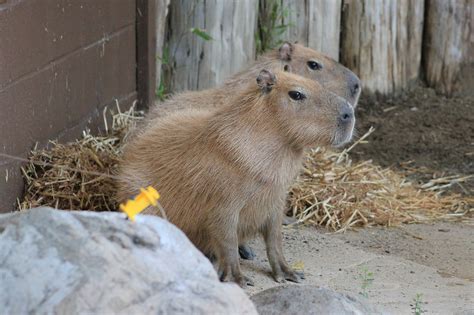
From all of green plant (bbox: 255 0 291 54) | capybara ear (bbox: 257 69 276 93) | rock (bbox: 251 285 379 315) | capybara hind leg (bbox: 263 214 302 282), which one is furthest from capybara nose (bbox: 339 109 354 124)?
green plant (bbox: 255 0 291 54)

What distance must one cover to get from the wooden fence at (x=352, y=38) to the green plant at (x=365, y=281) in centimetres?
254

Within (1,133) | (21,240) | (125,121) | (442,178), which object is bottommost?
(442,178)

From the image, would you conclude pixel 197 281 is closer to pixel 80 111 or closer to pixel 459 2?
pixel 80 111

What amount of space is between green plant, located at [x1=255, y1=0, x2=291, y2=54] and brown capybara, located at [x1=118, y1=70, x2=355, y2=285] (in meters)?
2.49

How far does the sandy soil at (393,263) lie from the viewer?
4.39 metres

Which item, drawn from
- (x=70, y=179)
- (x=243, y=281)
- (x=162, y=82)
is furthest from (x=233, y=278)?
(x=162, y=82)

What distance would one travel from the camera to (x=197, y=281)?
289 cm

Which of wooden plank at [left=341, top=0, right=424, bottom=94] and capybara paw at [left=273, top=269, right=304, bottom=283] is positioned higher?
wooden plank at [left=341, top=0, right=424, bottom=94]

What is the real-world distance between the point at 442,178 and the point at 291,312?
315 cm

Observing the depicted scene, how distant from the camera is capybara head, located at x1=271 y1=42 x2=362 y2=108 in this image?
5785mm

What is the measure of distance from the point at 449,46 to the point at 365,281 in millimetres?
3681

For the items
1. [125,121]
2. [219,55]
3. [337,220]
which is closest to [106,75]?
[125,121]

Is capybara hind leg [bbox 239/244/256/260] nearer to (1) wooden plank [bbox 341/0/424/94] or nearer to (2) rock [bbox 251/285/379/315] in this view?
(2) rock [bbox 251/285/379/315]

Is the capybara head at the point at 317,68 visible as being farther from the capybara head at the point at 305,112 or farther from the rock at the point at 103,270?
the rock at the point at 103,270
